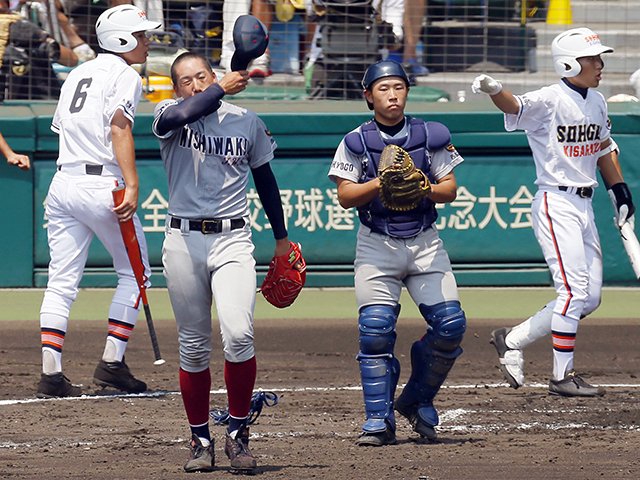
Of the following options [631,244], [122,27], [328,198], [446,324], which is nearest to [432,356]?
[446,324]

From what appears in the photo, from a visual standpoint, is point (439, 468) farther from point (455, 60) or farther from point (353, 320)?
point (455, 60)

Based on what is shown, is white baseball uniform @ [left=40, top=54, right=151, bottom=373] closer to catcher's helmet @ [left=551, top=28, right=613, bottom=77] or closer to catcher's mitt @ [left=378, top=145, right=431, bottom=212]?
catcher's mitt @ [left=378, top=145, right=431, bottom=212]

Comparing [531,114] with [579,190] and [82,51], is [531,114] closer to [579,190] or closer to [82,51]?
[579,190]

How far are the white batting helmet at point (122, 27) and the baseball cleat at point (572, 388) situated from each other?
2.91 m

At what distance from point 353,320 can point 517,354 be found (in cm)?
243

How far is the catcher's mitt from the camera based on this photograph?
5789 mm

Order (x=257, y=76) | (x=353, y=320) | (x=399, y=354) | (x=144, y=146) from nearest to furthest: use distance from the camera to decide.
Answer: (x=399, y=354) < (x=353, y=320) < (x=144, y=146) < (x=257, y=76)

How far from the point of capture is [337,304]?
10.5 m

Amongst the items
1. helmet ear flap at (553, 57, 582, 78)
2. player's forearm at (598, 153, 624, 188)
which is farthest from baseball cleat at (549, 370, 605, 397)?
helmet ear flap at (553, 57, 582, 78)

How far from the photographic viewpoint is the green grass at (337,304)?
10.1 meters

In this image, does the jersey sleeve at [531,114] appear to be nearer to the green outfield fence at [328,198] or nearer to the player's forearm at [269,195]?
the player's forearm at [269,195]

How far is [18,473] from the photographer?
536 cm

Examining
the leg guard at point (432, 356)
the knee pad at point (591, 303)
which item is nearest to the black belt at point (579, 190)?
the knee pad at point (591, 303)

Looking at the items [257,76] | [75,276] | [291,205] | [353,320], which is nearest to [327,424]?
[75,276]
